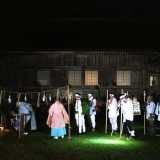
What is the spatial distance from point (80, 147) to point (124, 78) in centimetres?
1528

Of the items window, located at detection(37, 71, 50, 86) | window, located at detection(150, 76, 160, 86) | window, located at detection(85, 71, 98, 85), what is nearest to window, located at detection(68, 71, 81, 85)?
window, located at detection(85, 71, 98, 85)

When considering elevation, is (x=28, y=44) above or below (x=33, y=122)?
above

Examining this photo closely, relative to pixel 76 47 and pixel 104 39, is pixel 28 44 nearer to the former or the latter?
pixel 76 47

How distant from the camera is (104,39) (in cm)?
2814

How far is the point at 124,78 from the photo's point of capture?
86.9 ft

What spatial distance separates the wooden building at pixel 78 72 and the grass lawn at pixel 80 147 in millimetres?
10759

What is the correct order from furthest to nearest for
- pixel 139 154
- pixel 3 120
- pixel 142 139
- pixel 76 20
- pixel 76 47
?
1. pixel 76 20
2. pixel 76 47
3. pixel 3 120
4. pixel 142 139
5. pixel 139 154

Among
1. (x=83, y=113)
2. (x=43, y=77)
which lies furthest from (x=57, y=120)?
(x=43, y=77)

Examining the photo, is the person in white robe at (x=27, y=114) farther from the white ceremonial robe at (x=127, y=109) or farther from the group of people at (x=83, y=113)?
the white ceremonial robe at (x=127, y=109)

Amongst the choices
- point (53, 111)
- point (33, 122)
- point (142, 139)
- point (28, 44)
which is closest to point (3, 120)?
point (33, 122)

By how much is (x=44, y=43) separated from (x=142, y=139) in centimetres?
1564

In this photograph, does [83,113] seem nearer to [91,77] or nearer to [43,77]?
[91,77]

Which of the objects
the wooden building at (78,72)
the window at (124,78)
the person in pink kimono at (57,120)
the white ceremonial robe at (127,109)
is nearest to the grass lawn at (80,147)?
the person in pink kimono at (57,120)

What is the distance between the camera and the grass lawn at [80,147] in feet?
34.1
